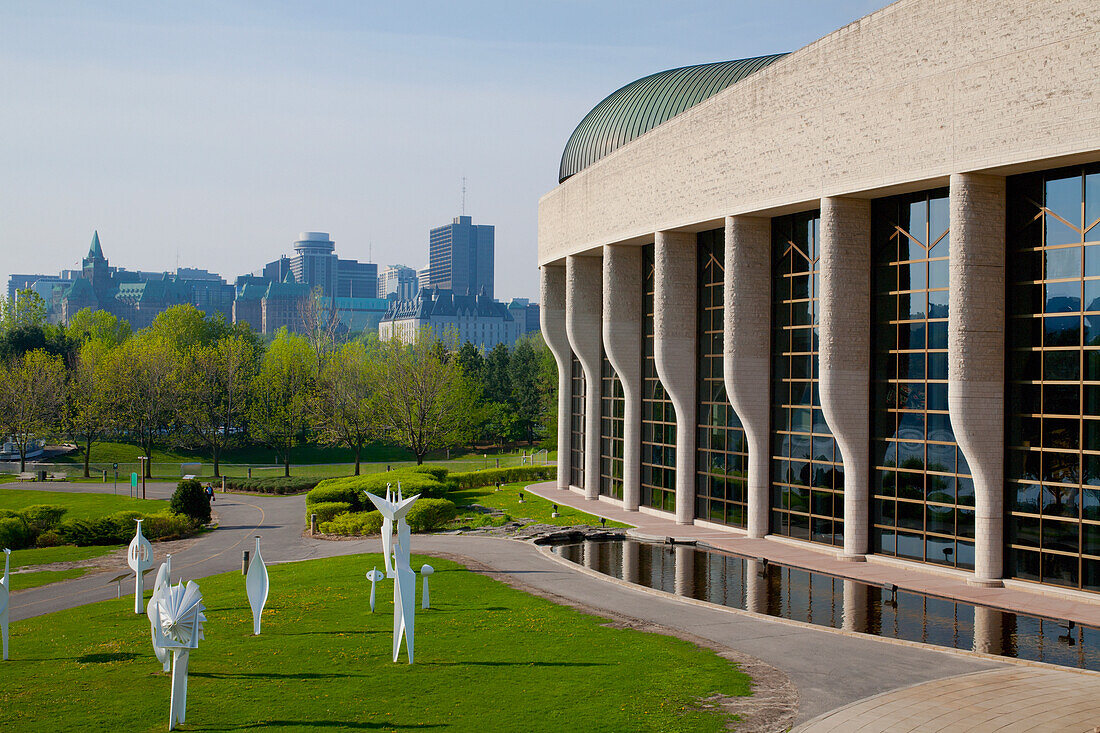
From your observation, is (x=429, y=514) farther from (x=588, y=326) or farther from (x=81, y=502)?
(x=81, y=502)

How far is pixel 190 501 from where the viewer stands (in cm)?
4409

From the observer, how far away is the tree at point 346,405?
71188mm

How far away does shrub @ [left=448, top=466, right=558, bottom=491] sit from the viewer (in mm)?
54875

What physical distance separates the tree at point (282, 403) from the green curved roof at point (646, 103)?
108 feet

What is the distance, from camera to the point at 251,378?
258ft

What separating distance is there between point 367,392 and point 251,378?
9.88 meters

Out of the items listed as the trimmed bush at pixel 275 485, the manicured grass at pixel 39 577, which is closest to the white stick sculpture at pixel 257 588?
the manicured grass at pixel 39 577

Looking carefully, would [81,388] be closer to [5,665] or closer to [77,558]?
[77,558]

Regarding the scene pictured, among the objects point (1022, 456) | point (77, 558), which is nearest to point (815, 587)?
point (1022, 456)

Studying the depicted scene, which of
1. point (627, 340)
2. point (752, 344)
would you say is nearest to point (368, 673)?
point (752, 344)

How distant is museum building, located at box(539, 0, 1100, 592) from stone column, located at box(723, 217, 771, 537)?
8 cm

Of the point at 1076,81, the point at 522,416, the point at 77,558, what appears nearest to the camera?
the point at 1076,81

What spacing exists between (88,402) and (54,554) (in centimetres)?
4305

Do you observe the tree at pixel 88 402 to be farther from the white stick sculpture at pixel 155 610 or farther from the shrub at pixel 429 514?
the white stick sculpture at pixel 155 610
